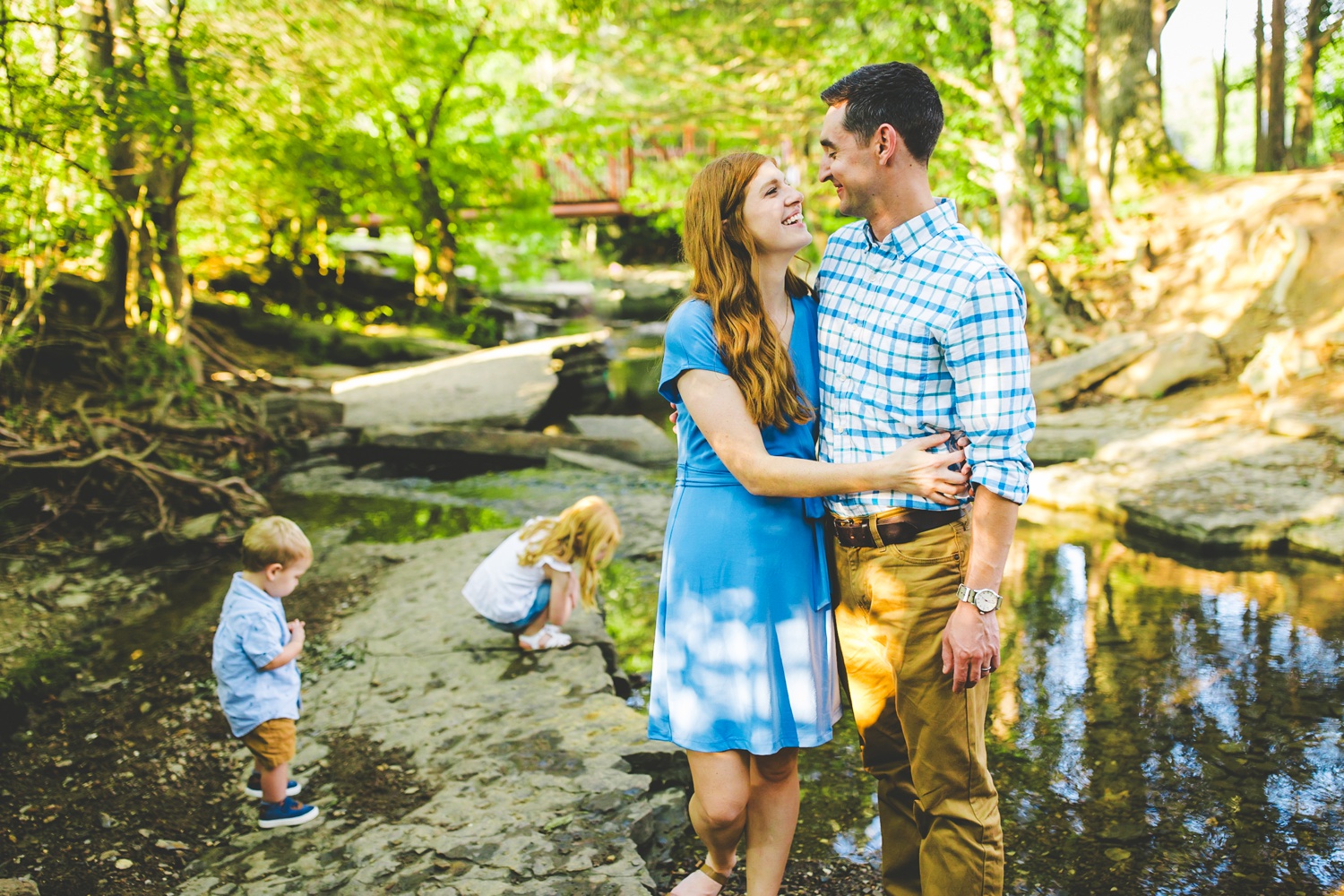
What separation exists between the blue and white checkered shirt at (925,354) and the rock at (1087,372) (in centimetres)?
750

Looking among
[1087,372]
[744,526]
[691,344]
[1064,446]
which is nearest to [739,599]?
[744,526]

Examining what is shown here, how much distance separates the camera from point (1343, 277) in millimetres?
→ 8727

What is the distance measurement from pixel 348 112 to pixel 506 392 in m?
5.14

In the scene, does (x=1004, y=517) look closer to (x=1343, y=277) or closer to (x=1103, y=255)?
(x=1343, y=277)

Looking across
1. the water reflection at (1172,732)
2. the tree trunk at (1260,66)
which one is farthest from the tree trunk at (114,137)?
the tree trunk at (1260,66)

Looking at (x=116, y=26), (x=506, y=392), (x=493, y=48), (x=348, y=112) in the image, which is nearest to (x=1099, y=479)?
(x=506, y=392)

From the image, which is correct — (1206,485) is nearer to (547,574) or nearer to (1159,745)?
(1159,745)

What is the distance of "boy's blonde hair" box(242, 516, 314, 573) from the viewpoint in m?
3.27

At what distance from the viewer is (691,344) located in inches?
92.5

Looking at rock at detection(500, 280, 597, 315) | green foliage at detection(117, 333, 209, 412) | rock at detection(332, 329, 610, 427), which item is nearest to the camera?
green foliage at detection(117, 333, 209, 412)

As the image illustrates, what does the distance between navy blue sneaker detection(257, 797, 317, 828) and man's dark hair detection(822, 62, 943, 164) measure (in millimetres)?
2800

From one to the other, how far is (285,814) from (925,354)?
8.59ft

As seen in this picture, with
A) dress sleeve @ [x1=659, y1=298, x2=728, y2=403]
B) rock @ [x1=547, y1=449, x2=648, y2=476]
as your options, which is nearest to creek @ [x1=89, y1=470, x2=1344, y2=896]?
dress sleeve @ [x1=659, y1=298, x2=728, y2=403]

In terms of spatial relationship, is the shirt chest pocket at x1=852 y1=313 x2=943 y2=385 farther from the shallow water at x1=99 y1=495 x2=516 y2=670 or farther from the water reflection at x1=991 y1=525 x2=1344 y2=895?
the shallow water at x1=99 y1=495 x2=516 y2=670
